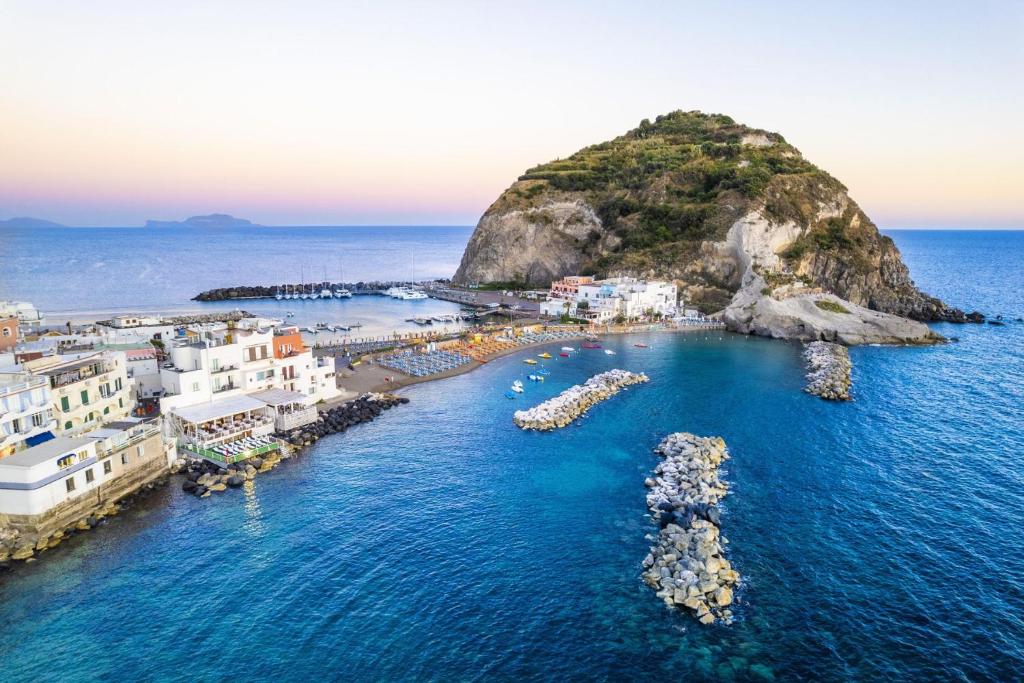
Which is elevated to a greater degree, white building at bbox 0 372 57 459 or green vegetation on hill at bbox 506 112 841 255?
green vegetation on hill at bbox 506 112 841 255

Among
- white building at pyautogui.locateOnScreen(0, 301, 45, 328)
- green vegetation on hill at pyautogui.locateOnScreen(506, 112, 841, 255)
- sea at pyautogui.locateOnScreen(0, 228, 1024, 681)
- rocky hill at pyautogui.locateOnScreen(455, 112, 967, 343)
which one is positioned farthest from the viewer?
green vegetation on hill at pyautogui.locateOnScreen(506, 112, 841, 255)

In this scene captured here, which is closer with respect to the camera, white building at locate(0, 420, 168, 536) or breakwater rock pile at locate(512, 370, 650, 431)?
white building at locate(0, 420, 168, 536)

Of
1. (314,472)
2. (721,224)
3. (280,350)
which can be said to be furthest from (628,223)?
(314,472)

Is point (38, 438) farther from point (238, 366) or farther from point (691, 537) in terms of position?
point (691, 537)

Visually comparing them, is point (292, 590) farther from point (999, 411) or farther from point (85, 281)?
point (85, 281)

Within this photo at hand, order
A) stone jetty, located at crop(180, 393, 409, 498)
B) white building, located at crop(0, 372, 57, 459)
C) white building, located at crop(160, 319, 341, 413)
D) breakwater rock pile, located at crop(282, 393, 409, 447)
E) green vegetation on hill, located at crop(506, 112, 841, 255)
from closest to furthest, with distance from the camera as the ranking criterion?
1. white building, located at crop(0, 372, 57, 459)
2. stone jetty, located at crop(180, 393, 409, 498)
3. white building, located at crop(160, 319, 341, 413)
4. breakwater rock pile, located at crop(282, 393, 409, 447)
5. green vegetation on hill, located at crop(506, 112, 841, 255)

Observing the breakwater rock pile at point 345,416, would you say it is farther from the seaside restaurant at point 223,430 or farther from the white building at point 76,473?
the white building at point 76,473

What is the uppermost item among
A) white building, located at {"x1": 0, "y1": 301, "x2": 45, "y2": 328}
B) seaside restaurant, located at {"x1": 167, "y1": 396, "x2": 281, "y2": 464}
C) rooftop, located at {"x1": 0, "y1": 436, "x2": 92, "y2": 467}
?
white building, located at {"x1": 0, "y1": 301, "x2": 45, "y2": 328}

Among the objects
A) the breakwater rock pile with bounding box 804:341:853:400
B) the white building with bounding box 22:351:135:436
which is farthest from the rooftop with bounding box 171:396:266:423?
the breakwater rock pile with bounding box 804:341:853:400

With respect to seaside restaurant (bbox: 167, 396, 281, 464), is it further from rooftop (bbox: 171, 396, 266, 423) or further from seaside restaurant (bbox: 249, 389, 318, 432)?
seaside restaurant (bbox: 249, 389, 318, 432)
